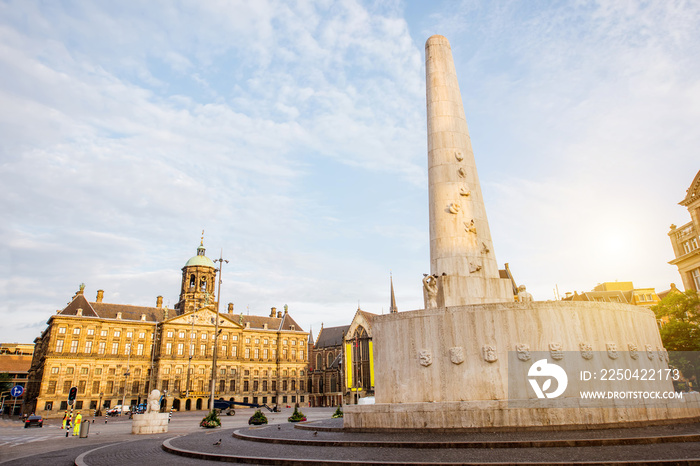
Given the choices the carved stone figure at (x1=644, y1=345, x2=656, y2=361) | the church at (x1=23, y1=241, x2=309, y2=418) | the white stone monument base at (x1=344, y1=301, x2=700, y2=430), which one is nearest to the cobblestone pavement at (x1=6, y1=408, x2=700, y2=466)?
the white stone monument base at (x1=344, y1=301, x2=700, y2=430)

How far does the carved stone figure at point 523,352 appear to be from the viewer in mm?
10625

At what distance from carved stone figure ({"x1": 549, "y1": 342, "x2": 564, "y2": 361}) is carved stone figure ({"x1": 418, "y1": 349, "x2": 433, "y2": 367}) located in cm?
293

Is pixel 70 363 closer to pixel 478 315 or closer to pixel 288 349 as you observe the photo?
pixel 288 349

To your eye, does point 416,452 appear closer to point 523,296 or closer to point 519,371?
point 519,371

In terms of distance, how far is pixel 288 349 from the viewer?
8194 centimetres

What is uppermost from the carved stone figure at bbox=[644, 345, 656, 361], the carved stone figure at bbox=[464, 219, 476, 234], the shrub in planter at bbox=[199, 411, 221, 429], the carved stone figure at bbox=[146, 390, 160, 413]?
the carved stone figure at bbox=[464, 219, 476, 234]

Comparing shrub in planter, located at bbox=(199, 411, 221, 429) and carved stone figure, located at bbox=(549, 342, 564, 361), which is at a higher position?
carved stone figure, located at bbox=(549, 342, 564, 361)

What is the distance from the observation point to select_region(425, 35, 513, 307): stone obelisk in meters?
13.0

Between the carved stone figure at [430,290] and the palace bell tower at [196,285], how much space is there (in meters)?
68.8

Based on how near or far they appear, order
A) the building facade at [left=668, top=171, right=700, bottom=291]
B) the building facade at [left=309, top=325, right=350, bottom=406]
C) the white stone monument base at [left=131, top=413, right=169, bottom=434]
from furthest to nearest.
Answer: the building facade at [left=309, top=325, right=350, bottom=406], the building facade at [left=668, top=171, right=700, bottom=291], the white stone monument base at [left=131, top=413, right=169, bottom=434]

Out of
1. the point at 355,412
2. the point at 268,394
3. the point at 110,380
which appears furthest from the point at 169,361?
the point at 355,412

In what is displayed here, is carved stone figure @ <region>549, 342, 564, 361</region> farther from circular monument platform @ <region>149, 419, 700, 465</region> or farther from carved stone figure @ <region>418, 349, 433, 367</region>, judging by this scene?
carved stone figure @ <region>418, 349, 433, 367</region>

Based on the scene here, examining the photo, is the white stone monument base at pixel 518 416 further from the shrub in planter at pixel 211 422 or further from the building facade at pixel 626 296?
the building facade at pixel 626 296

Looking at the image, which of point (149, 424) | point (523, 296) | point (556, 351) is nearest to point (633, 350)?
point (556, 351)
